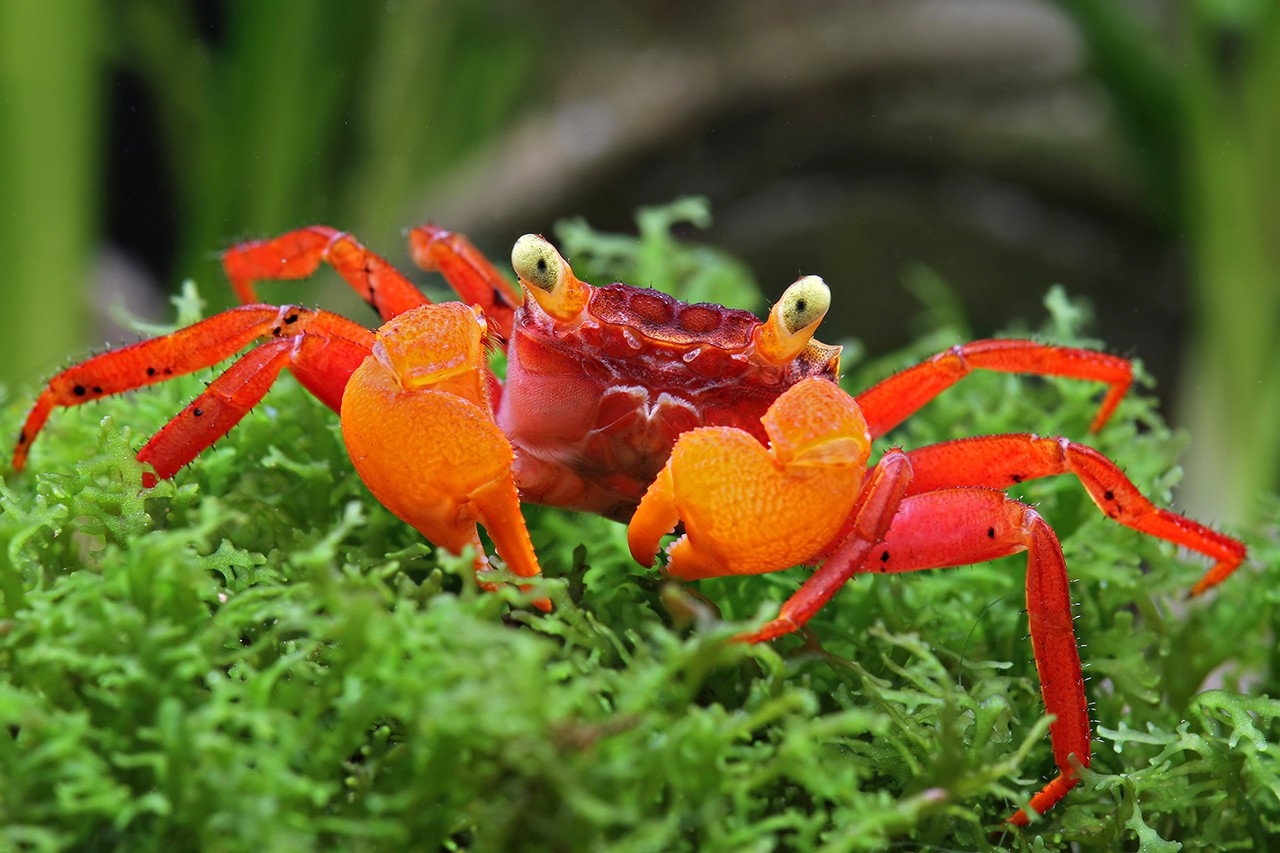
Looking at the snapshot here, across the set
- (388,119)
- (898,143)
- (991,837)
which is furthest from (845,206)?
(991,837)

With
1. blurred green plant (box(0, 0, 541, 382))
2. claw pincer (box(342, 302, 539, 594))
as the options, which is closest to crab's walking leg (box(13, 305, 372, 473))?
claw pincer (box(342, 302, 539, 594))

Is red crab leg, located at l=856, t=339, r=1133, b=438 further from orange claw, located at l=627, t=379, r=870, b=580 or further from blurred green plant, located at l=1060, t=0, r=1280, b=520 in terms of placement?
blurred green plant, located at l=1060, t=0, r=1280, b=520

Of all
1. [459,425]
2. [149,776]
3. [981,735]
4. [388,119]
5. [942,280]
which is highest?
[388,119]

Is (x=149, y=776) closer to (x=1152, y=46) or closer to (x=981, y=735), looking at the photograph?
(x=981, y=735)

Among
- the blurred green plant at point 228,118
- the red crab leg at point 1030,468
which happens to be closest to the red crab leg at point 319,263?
the red crab leg at point 1030,468

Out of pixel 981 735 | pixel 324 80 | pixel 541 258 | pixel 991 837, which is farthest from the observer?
pixel 324 80

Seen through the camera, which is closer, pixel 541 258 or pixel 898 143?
pixel 541 258
